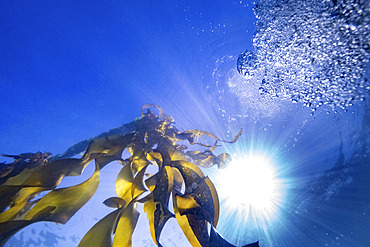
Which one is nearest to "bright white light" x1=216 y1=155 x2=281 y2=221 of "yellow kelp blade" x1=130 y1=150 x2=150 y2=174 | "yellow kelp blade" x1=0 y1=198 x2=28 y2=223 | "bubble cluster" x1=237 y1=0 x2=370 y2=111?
"bubble cluster" x1=237 y1=0 x2=370 y2=111

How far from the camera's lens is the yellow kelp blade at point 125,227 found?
112 centimetres

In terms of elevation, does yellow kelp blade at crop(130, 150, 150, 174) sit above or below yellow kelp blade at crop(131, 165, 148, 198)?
above

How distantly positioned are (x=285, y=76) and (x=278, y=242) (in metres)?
23.6

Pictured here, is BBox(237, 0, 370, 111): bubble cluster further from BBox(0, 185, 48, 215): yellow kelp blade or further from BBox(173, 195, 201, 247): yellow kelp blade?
BBox(0, 185, 48, 215): yellow kelp blade

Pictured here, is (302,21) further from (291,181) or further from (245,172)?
(291,181)

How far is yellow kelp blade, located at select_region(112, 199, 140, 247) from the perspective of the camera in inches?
44.1

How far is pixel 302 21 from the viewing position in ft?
15.8

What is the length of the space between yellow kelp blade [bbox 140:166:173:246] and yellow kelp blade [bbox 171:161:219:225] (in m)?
0.13

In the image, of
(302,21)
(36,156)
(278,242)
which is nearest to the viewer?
(36,156)

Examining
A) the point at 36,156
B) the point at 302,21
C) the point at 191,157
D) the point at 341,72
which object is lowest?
the point at 191,157

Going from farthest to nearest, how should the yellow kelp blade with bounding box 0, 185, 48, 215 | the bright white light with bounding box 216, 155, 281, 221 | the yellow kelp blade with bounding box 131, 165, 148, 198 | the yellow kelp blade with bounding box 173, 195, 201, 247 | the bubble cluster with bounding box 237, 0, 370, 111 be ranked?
the bright white light with bounding box 216, 155, 281, 221 → the bubble cluster with bounding box 237, 0, 370, 111 → the yellow kelp blade with bounding box 131, 165, 148, 198 → the yellow kelp blade with bounding box 0, 185, 48, 215 → the yellow kelp blade with bounding box 173, 195, 201, 247

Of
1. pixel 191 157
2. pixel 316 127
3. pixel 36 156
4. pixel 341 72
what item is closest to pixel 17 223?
pixel 36 156

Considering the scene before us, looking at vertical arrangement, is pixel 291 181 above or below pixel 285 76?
below

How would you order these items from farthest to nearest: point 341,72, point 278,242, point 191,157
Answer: point 278,242, point 341,72, point 191,157
